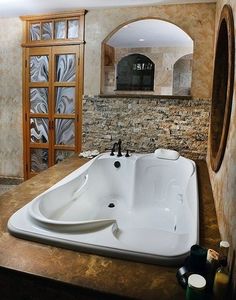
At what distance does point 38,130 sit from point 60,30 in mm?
1445

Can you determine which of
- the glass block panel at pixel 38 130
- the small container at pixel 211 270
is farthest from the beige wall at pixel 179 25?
the small container at pixel 211 270

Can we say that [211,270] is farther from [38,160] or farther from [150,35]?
[150,35]

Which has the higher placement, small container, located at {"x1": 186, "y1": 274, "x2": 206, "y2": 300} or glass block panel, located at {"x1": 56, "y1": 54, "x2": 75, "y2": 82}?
glass block panel, located at {"x1": 56, "y1": 54, "x2": 75, "y2": 82}

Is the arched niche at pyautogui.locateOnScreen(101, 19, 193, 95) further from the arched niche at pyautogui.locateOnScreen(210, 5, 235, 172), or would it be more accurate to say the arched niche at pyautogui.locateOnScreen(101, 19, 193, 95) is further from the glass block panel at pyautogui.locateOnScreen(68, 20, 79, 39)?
the arched niche at pyautogui.locateOnScreen(210, 5, 235, 172)

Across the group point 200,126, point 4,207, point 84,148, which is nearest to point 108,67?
point 84,148

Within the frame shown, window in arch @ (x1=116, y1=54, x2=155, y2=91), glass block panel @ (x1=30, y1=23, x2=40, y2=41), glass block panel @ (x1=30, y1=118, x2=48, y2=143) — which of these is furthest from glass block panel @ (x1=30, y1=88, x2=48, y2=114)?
window in arch @ (x1=116, y1=54, x2=155, y2=91)

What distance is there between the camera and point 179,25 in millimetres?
3320

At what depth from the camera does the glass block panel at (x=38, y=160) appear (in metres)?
4.08

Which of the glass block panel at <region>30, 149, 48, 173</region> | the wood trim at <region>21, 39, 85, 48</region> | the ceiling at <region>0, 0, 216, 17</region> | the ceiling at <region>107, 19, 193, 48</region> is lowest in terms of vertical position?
the glass block panel at <region>30, 149, 48, 173</region>

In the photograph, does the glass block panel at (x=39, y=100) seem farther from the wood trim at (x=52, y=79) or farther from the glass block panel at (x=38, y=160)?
the glass block panel at (x=38, y=160)

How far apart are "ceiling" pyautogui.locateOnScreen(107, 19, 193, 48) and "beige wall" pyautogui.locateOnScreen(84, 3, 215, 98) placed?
85 cm

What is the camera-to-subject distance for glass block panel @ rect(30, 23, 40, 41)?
3824 millimetres

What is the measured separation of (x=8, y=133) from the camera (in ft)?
13.7

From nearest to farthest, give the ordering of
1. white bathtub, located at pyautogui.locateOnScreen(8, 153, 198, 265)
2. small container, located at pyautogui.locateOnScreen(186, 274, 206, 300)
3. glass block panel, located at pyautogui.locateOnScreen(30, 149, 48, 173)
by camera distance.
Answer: small container, located at pyautogui.locateOnScreen(186, 274, 206, 300) → white bathtub, located at pyautogui.locateOnScreen(8, 153, 198, 265) → glass block panel, located at pyautogui.locateOnScreen(30, 149, 48, 173)
